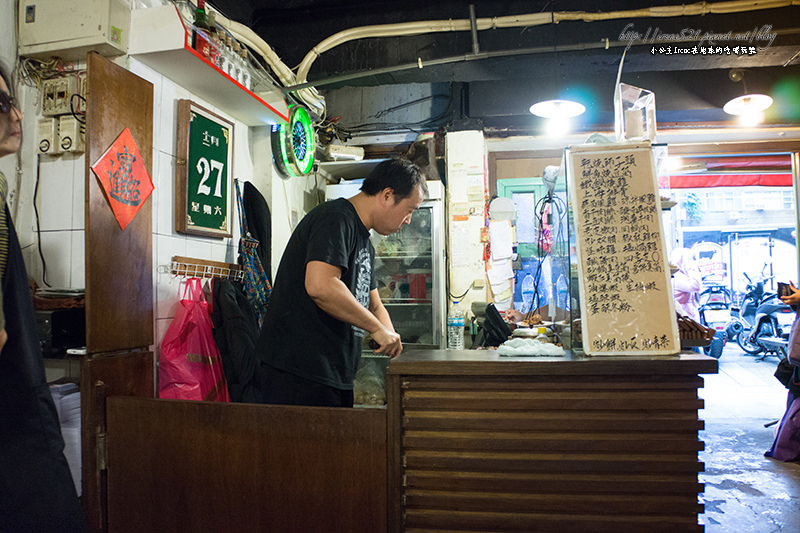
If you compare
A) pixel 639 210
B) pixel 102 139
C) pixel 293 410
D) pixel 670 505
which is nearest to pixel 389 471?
pixel 293 410

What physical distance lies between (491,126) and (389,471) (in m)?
4.40

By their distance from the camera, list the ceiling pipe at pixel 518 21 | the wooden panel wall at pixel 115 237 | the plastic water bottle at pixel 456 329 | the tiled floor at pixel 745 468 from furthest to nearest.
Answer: the plastic water bottle at pixel 456 329 → the ceiling pipe at pixel 518 21 → the tiled floor at pixel 745 468 → the wooden panel wall at pixel 115 237

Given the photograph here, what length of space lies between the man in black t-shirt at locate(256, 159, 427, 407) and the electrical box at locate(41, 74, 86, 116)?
1.46 meters

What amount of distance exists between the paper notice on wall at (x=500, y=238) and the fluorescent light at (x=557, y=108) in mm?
1215

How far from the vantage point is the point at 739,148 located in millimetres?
5535

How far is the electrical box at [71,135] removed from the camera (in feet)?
8.21

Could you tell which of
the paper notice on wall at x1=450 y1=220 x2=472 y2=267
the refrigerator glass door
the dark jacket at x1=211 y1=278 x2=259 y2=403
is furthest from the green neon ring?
the paper notice on wall at x1=450 y1=220 x2=472 y2=267

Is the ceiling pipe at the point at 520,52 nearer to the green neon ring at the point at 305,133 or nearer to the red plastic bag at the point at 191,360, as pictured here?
the green neon ring at the point at 305,133

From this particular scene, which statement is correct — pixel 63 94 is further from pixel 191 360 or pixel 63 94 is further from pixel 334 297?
pixel 334 297

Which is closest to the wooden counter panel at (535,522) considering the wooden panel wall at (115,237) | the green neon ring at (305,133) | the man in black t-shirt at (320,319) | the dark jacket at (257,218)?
the man in black t-shirt at (320,319)

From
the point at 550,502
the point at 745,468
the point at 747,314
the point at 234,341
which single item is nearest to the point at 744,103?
the point at 745,468

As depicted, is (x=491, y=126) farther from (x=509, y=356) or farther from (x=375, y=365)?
(x=509, y=356)

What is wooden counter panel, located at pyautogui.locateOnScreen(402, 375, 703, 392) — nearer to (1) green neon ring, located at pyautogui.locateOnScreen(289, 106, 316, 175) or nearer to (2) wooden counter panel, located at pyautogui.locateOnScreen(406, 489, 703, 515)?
(2) wooden counter panel, located at pyautogui.locateOnScreen(406, 489, 703, 515)

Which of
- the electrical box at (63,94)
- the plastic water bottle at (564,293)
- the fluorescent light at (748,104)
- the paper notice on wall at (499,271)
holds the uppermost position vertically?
the fluorescent light at (748,104)
